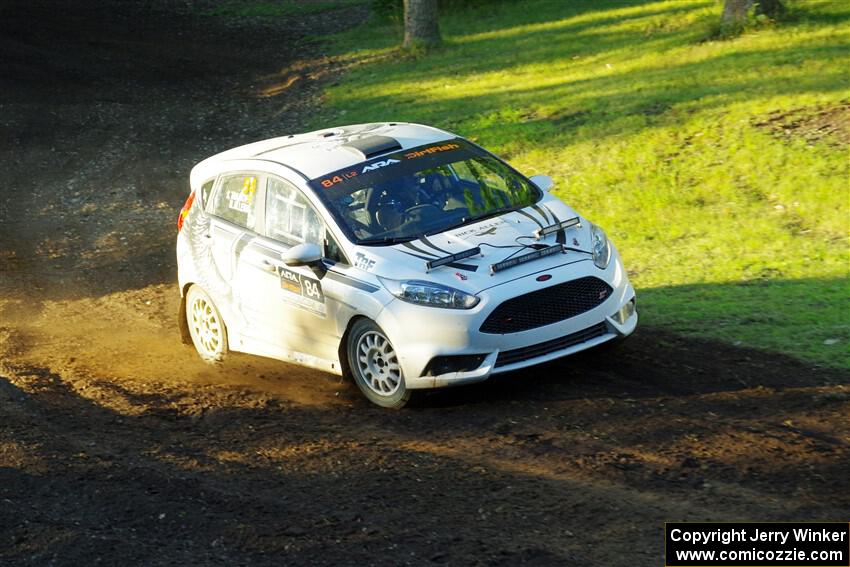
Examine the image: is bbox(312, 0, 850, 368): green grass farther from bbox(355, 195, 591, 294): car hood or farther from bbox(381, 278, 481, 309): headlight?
bbox(381, 278, 481, 309): headlight

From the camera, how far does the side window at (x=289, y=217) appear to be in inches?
381

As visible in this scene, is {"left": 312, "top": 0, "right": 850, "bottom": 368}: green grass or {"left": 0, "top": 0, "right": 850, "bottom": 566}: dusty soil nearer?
{"left": 0, "top": 0, "right": 850, "bottom": 566}: dusty soil

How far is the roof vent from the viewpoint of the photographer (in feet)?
33.4

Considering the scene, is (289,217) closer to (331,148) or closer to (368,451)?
(331,148)

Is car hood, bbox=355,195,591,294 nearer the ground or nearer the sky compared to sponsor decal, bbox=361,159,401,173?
nearer the ground

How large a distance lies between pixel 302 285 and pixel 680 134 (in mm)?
8100

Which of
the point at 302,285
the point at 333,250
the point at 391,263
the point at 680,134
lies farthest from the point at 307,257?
the point at 680,134

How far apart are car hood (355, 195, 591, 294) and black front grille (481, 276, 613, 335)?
0.58 feet

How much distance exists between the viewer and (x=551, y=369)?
9625mm

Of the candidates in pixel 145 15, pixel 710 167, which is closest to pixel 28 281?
pixel 710 167

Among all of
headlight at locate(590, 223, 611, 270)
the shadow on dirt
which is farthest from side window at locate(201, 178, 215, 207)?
headlight at locate(590, 223, 611, 270)

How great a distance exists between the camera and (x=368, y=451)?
825 centimetres

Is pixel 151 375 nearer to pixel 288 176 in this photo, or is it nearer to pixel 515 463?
pixel 288 176

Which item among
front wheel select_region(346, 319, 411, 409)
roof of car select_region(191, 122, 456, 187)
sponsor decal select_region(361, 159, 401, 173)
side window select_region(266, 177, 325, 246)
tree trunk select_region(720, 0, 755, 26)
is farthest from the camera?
tree trunk select_region(720, 0, 755, 26)
